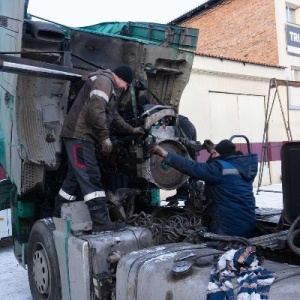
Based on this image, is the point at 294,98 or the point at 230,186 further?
the point at 294,98

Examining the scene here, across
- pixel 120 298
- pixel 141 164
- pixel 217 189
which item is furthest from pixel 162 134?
pixel 120 298

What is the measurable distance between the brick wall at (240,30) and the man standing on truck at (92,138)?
13229mm

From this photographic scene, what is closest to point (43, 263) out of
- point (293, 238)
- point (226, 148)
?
point (226, 148)

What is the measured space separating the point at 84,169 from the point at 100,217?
1.39 feet

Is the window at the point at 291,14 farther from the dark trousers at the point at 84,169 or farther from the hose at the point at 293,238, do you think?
the hose at the point at 293,238

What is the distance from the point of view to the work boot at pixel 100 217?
342 centimetres

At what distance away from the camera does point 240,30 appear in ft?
57.3

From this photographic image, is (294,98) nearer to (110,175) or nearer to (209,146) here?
(209,146)

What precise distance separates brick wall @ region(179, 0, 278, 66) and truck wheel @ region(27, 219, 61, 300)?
13.6 meters

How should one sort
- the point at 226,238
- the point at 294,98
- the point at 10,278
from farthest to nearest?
the point at 294,98 → the point at 10,278 → the point at 226,238

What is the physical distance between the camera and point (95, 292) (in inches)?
120

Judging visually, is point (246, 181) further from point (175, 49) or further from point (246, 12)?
point (246, 12)

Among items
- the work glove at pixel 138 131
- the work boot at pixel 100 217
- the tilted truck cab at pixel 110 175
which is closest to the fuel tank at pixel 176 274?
the tilted truck cab at pixel 110 175

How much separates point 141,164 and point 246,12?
1474 cm
